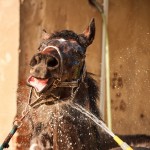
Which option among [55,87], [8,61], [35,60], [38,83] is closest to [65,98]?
[55,87]

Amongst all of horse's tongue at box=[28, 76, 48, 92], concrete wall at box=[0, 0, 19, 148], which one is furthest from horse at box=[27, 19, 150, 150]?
concrete wall at box=[0, 0, 19, 148]

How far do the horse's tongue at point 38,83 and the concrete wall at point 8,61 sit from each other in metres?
1.85

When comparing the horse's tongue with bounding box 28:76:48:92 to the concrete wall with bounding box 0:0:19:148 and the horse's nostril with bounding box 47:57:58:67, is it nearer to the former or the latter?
the horse's nostril with bounding box 47:57:58:67

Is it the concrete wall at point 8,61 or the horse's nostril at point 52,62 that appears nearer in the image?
the horse's nostril at point 52,62

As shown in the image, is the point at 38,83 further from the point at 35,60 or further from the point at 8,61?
the point at 8,61

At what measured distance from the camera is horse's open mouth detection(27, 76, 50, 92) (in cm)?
258

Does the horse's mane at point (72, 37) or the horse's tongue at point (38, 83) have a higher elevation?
the horse's mane at point (72, 37)

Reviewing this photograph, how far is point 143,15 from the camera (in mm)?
5664

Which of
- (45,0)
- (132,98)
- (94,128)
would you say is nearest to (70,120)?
(94,128)

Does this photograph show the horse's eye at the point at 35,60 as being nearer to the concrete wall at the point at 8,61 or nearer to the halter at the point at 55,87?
the halter at the point at 55,87

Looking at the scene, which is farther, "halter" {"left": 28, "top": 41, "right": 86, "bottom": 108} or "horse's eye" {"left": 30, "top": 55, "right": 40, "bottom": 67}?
"halter" {"left": 28, "top": 41, "right": 86, "bottom": 108}

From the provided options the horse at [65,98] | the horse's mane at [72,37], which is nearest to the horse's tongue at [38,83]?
the horse at [65,98]

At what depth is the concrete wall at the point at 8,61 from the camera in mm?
4465

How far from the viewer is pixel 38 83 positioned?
2.59m
